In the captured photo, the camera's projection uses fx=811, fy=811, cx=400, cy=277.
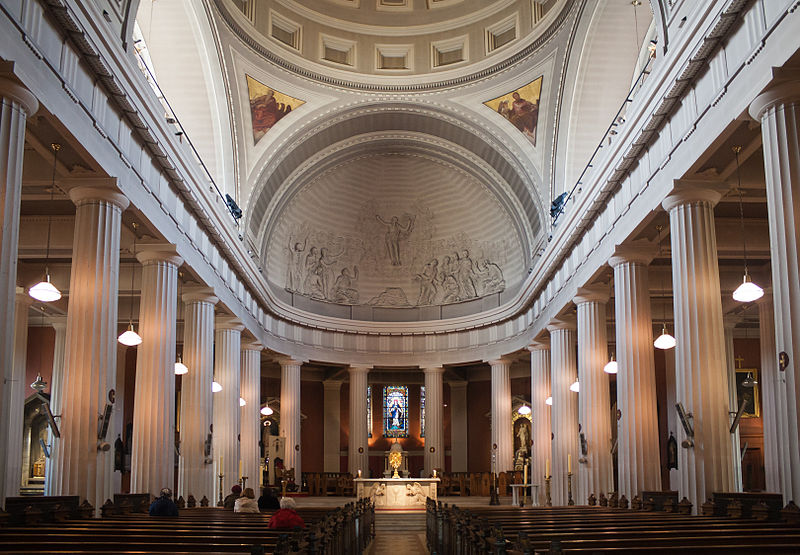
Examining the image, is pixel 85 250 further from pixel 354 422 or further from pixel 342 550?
pixel 354 422

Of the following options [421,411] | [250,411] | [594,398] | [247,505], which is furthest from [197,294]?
[421,411]

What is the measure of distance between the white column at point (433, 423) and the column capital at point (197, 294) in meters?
14.8

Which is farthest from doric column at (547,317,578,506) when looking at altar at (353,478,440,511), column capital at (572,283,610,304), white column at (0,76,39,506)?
white column at (0,76,39,506)

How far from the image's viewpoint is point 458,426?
126ft

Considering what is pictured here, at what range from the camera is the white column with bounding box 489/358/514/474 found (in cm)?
3206

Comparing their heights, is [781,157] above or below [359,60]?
below

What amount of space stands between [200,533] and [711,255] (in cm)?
972

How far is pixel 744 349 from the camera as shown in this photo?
2762 cm

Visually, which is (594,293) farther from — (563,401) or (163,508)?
(163,508)

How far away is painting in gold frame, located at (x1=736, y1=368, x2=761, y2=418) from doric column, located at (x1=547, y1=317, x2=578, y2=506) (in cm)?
615

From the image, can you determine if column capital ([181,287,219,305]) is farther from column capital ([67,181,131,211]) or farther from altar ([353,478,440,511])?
altar ([353,478,440,511])

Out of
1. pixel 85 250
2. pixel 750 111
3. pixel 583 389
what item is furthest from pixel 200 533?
pixel 583 389

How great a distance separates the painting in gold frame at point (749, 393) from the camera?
2702 centimetres

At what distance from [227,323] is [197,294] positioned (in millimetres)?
3527
